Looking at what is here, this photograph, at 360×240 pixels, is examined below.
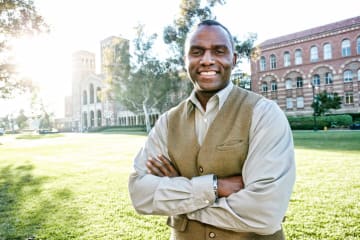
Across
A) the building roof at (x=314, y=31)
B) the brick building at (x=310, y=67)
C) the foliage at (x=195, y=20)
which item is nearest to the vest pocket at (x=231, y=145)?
the foliage at (x=195, y=20)

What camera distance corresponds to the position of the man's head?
6.29 ft

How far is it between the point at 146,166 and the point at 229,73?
82 cm

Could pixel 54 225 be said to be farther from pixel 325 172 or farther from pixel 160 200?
pixel 325 172

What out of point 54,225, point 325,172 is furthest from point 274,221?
point 325,172

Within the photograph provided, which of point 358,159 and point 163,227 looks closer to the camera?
point 163,227

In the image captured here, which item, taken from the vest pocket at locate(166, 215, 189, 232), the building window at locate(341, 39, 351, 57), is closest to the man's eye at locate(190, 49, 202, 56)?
the vest pocket at locate(166, 215, 189, 232)

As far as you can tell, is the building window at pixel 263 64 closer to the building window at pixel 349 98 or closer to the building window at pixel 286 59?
the building window at pixel 286 59

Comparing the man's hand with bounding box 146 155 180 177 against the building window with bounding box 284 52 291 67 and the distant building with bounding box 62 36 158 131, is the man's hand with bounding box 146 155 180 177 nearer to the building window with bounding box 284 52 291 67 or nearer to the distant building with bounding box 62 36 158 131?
the building window with bounding box 284 52 291 67

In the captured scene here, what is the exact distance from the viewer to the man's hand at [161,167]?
196 cm

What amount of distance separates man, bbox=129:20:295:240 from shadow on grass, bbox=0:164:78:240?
10.5 ft

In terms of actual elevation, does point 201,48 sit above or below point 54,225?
above

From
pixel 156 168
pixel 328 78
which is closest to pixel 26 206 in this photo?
pixel 156 168

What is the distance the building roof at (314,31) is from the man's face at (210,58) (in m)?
44.0

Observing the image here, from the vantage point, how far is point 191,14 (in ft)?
92.7
